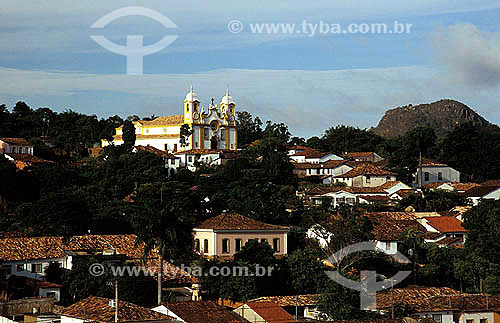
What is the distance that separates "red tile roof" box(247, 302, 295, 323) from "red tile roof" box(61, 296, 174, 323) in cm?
386

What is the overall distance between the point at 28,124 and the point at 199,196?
41175 millimetres

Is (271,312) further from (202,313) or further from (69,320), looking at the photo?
(69,320)

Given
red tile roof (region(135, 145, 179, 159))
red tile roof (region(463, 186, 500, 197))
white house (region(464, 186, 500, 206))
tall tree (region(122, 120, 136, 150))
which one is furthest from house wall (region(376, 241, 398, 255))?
tall tree (region(122, 120, 136, 150))

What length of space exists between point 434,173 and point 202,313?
4483 centimetres

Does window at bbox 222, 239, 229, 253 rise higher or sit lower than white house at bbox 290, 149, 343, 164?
lower

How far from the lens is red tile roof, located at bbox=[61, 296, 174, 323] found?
944 inches

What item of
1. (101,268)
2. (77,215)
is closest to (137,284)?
(101,268)

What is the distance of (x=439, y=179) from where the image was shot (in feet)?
226

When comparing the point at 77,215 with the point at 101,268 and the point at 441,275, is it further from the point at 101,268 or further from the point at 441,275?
the point at 441,275
